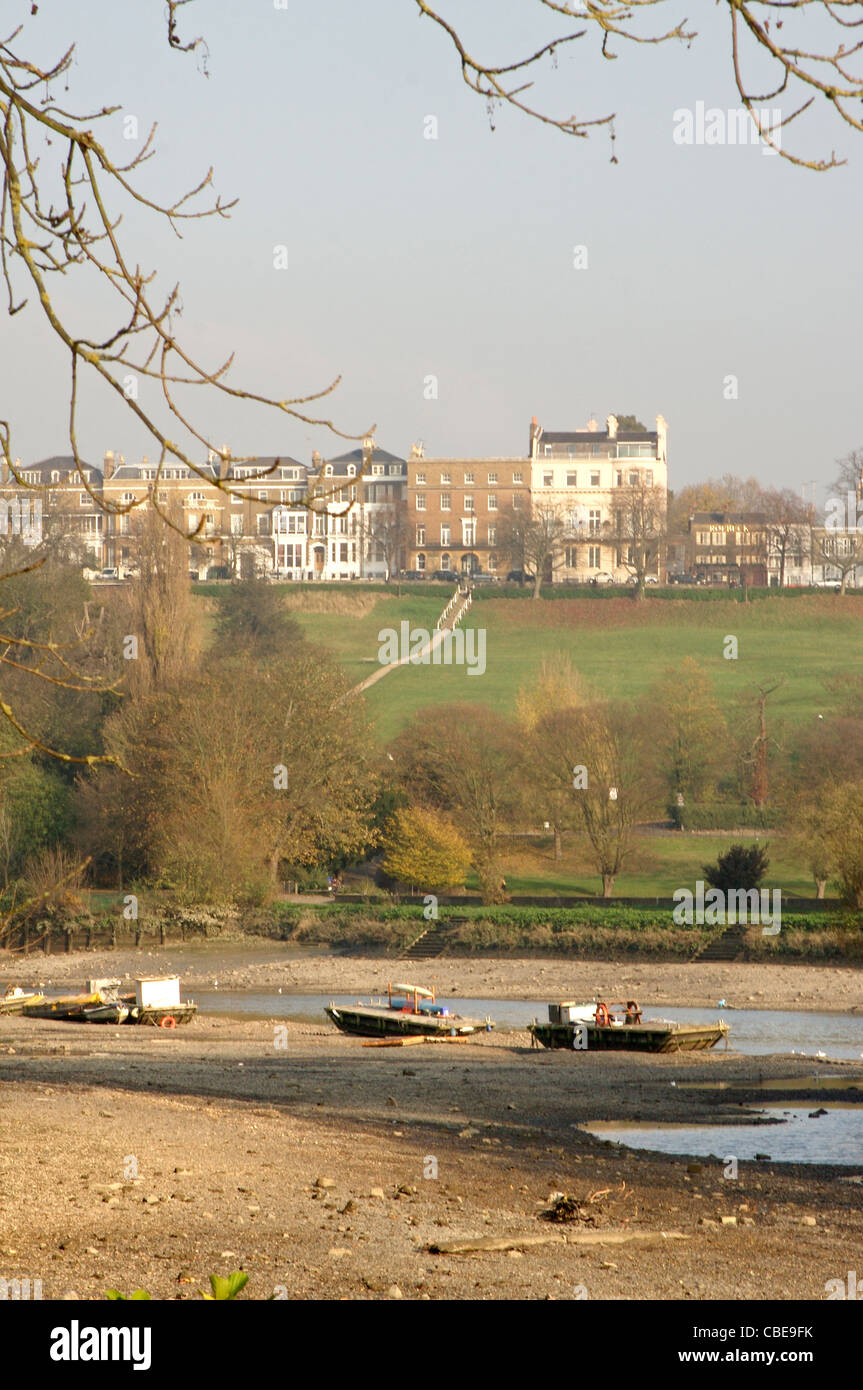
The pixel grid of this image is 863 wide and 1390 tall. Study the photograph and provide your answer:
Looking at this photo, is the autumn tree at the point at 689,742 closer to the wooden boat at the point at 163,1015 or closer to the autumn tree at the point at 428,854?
the autumn tree at the point at 428,854

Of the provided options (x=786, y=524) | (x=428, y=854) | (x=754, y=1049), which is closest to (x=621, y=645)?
(x=786, y=524)

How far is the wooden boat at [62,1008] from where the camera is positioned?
32281 millimetres

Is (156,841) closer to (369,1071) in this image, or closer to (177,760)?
(177,760)

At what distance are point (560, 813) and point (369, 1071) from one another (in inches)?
1286

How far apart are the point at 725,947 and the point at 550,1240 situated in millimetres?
36220

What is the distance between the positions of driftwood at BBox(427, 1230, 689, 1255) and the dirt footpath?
0.05m

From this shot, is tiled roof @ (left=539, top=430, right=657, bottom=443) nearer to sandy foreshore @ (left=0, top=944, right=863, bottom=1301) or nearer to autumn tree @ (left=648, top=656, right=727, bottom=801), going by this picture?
autumn tree @ (left=648, top=656, right=727, bottom=801)

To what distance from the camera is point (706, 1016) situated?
120ft

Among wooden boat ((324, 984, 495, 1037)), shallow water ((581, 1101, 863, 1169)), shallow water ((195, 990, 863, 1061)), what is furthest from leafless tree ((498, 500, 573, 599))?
shallow water ((581, 1101, 863, 1169))

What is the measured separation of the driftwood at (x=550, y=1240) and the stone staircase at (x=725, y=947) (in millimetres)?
33905

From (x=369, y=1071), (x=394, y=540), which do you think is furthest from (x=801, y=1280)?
(x=394, y=540)
